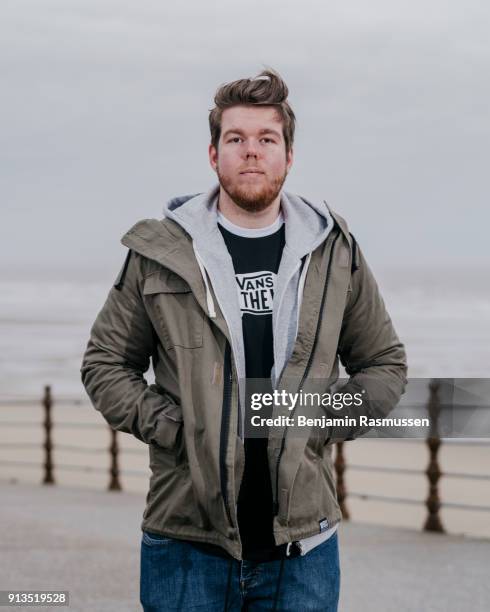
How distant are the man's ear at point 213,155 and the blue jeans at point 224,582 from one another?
3.15 feet

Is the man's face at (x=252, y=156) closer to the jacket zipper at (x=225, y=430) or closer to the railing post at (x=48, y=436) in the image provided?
the jacket zipper at (x=225, y=430)

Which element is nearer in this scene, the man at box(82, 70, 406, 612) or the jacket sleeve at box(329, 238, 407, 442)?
the man at box(82, 70, 406, 612)

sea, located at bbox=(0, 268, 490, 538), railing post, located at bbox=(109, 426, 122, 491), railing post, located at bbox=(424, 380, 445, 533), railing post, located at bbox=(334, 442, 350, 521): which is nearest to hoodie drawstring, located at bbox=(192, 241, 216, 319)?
sea, located at bbox=(0, 268, 490, 538)

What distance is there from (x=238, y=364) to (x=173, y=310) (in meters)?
0.21

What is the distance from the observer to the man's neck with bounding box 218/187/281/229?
2.57 meters

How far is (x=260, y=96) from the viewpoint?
8.25 feet

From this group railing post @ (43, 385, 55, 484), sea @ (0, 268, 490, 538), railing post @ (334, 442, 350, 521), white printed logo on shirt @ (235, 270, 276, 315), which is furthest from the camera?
sea @ (0, 268, 490, 538)

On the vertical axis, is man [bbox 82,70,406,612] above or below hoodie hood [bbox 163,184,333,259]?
below

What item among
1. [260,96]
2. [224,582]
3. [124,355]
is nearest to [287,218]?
[260,96]

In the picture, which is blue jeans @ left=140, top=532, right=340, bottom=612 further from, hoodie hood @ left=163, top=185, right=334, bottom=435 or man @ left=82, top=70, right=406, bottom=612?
hoodie hood @ left=163, top=185, right=334, bottom=435

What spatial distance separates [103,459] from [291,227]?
12.9 metres

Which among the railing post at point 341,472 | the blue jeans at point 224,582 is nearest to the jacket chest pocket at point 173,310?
the blue jeans at point 224,582

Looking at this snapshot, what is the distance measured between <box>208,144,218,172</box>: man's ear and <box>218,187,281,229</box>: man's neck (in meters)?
0.08

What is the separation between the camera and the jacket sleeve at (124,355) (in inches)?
99.4
